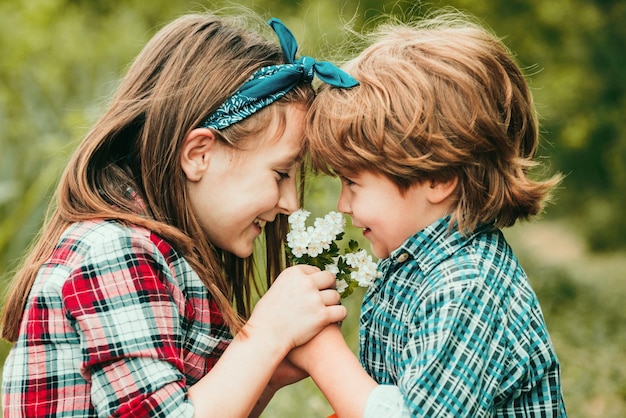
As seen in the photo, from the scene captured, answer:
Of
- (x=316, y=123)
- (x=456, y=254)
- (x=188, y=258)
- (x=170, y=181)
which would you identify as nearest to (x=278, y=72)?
(x=316, y=123)

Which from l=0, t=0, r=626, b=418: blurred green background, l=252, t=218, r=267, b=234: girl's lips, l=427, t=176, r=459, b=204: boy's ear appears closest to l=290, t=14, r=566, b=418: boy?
l=427, t=176, r=459, b=204: boy's ear

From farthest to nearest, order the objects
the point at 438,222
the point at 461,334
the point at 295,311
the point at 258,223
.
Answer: the point at 258,223
the point at 438,222
the point at 295,311
the point at 461,334

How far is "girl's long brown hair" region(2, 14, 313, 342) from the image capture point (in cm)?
253

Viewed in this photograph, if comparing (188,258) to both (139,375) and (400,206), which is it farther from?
(400,206)

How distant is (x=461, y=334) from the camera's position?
85.5 inches

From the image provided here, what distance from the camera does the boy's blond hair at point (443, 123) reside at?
2.47m

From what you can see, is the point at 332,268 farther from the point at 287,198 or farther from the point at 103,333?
the point at 103,333

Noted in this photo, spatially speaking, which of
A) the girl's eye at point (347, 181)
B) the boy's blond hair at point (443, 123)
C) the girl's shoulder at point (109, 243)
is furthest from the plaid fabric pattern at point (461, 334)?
the girl's shoulder at point (109, 243)

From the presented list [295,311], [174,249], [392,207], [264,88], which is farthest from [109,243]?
[392,207]

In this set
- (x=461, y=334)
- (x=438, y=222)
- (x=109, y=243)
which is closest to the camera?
(x=461, y=334)

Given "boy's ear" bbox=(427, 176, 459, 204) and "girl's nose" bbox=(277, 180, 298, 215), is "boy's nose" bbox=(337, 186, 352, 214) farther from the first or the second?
"boy's ear" bbox=(427, 176, 459, 204)

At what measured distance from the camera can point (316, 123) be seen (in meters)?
2.62

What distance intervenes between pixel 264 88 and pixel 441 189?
697mm

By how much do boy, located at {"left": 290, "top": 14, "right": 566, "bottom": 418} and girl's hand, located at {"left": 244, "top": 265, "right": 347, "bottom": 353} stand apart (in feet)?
0.22
